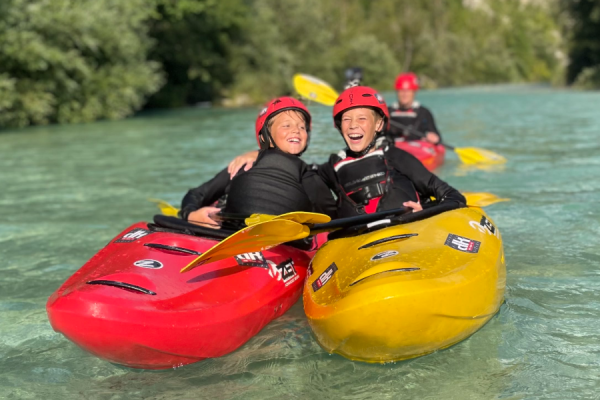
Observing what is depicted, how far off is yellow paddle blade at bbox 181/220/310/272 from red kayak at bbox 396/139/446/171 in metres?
4.55

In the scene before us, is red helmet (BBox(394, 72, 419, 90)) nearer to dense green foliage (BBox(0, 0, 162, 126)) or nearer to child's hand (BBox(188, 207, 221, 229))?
child's hand (BBox(188, 207, 221, 229))

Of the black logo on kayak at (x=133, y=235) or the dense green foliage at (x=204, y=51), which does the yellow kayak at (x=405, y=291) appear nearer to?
the black logo on kayak at (x=133, y=235)

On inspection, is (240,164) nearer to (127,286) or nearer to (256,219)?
(256,219)

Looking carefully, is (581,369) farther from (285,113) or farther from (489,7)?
(489,7)

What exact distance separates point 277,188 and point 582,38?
2968 centimetres

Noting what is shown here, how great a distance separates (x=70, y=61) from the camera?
17062mm

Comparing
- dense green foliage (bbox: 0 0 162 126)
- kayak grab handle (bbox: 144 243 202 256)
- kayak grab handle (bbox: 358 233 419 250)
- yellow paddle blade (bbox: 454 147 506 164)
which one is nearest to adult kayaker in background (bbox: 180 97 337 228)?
kayak grab handle (bbox: 144 243 202 256)

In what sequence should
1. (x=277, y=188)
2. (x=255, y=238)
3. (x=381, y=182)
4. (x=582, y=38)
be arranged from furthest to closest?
(x=582, y=38), (x=381, y=182), (x=277, y=188), (x=255, y=238)

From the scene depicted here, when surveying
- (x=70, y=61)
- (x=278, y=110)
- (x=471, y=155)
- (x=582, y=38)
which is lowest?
(x=471, y=155)

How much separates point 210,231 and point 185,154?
746cm

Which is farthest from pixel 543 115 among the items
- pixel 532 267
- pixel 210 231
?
pixel 210 231

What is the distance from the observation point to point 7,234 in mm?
5523

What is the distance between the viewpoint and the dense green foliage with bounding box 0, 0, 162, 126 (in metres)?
15.4

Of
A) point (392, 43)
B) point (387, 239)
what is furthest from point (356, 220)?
point (392, 43)
